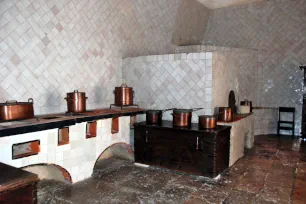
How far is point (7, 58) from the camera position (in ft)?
11.2

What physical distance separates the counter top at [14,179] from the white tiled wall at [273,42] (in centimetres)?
623

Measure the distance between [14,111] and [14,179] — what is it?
139cm

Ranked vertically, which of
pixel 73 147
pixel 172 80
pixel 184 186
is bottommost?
pixel 184 186

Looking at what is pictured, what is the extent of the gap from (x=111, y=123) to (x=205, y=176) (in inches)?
61.5

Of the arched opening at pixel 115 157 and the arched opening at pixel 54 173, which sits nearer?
the arched opening at pixel 54 173

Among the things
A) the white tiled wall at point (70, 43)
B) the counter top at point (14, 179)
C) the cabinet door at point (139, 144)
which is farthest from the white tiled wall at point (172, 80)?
the counter top at point (14, 179)

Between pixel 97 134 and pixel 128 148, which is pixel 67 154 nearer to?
pixel 97 134

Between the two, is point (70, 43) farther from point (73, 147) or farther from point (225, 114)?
point (225, 114)

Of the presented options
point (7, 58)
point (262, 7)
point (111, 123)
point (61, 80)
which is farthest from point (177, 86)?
point (262, 7)

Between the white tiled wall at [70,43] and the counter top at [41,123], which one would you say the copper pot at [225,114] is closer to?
the counter top at [41,123]

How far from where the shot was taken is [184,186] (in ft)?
11.8

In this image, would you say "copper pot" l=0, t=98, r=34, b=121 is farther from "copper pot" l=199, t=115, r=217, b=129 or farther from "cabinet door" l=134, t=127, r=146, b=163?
"copper pot" l=199, t=115, r=217, b=129

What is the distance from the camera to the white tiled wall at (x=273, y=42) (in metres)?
6.66

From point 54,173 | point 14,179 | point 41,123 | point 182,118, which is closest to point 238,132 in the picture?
point 182,118
